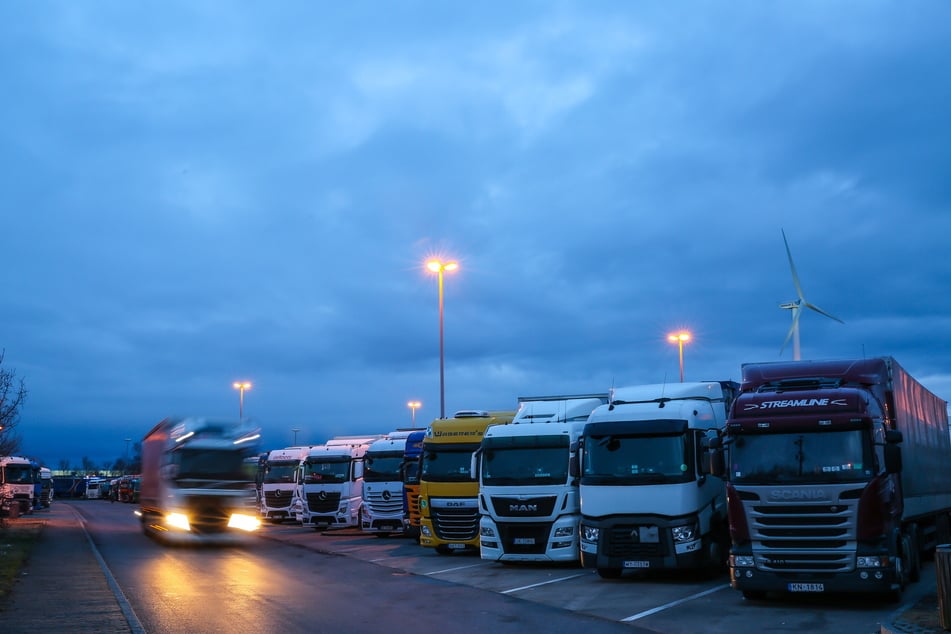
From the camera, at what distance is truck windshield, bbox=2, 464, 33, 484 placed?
4517cm

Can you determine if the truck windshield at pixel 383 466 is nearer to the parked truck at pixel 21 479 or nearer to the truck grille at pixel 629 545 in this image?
the truck grille at pixel 629 545

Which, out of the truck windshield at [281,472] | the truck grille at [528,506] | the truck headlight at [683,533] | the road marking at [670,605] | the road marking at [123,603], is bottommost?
the road marking at [670,605]

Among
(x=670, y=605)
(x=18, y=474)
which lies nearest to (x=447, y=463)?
(x=670, y=605)

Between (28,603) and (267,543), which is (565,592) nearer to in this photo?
(28,603)

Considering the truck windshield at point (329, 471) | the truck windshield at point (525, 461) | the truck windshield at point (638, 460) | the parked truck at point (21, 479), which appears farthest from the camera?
the parked truck at point (21, 479)

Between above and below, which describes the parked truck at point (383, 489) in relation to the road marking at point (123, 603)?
above

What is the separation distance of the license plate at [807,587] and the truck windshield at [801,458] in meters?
1.43

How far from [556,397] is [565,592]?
24.3 feet

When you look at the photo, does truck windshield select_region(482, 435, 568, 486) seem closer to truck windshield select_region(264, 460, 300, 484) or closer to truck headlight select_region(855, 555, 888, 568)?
truck headlight select_region(855, 555, 888, 568)

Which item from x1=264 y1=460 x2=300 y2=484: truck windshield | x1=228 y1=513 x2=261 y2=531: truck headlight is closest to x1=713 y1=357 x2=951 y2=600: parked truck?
x1=228 y1=513 x2=261 y2=531: truck headlight

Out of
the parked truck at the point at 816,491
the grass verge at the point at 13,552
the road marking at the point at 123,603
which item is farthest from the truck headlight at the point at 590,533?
the grass verge at the point at 13,552

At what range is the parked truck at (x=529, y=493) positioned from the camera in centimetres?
1844

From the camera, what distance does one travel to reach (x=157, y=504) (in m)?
27.4

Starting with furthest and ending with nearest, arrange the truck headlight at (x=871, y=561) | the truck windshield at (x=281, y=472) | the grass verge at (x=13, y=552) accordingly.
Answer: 1. the truck windshield at (x=281, y=472)
2. the grass verge at (x=13, y=552)
3. the truck headlight at (x=871, y=561)
